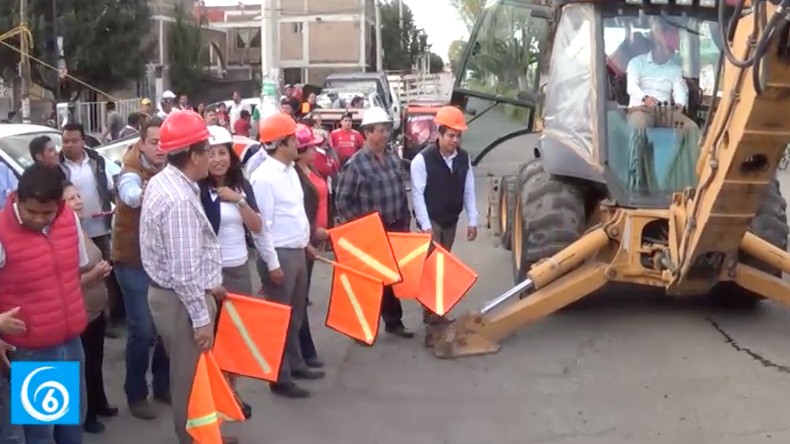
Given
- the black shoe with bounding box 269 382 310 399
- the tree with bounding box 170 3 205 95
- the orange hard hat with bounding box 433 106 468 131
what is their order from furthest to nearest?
the tree with bounding box 170 3 205 95 < the orange hard hat with bounding box 433 106 468 131 < the black shoe with bounding box 269 382 310 399

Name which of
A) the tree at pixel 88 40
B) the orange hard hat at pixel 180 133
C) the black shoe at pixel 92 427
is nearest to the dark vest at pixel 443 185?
the black shoe at pixel 92 427

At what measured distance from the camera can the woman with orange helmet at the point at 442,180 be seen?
8.30 metres

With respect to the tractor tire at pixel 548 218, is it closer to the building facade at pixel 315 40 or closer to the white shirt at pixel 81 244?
the white shirt at pixel 81 244

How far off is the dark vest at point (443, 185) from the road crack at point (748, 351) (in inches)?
85.3

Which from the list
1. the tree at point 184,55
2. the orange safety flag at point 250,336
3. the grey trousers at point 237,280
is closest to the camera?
the orange safety flag at point 250,336

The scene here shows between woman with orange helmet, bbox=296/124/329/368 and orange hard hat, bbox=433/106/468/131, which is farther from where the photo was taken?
orange hard hat, bbox=433/106/468/131

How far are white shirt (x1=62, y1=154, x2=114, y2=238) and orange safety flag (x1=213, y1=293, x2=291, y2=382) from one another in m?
2.33

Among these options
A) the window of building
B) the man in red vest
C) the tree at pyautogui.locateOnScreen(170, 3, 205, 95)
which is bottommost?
the man in red vest

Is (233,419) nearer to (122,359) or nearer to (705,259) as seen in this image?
(122,359)

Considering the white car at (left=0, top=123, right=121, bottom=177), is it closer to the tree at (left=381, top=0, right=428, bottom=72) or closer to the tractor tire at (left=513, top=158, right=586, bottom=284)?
the tractor tire at (left=513, top=158, right=586, bottom=284)

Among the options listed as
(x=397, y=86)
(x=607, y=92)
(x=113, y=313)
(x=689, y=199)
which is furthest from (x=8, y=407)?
(x=397, y=86)

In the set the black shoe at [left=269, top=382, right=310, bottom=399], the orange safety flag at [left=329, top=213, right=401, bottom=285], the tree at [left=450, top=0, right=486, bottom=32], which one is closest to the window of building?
the tree at [left=450, top=0, right=486, bottom=32]

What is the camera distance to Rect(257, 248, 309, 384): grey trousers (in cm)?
682

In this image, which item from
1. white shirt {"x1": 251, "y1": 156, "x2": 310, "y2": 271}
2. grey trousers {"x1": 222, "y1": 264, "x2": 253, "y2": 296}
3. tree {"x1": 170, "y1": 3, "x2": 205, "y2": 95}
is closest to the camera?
grey trousers {"x1": 222, "y1": 264, "x2": 253, "y2": 296}
